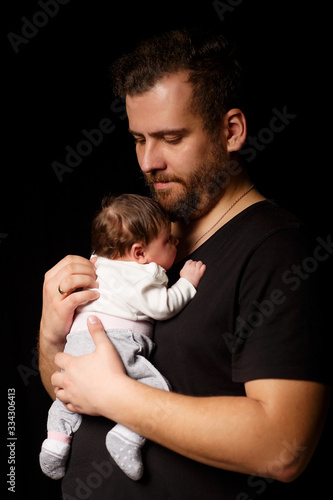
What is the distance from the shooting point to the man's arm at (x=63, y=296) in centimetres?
164

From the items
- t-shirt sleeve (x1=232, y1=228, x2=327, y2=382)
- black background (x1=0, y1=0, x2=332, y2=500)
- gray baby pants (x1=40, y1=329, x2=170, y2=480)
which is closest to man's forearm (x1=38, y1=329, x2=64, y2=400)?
gray baby pants (x1=40, y1=329, x2=170, y2=480)

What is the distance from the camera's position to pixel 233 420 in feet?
4.22

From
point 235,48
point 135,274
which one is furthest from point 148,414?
point 235,48

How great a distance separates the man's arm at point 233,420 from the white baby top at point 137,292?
9.1 inches

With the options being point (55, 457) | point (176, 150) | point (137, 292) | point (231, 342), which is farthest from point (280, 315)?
point (55, 457)

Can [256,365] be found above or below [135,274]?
below

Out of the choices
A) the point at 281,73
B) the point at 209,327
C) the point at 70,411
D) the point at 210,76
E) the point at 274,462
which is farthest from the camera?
the point at 281,73

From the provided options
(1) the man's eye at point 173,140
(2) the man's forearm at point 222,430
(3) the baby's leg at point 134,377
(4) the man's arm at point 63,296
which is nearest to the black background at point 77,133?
(1) the man's eye at point 173,140

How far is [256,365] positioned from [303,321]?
16 centimetres

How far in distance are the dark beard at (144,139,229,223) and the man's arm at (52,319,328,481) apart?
0.64 metres

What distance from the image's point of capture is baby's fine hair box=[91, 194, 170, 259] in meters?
1.67

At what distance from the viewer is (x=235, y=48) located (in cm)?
181

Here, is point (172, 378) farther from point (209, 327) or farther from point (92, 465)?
point (92, 465)

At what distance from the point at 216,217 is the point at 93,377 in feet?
2.26
